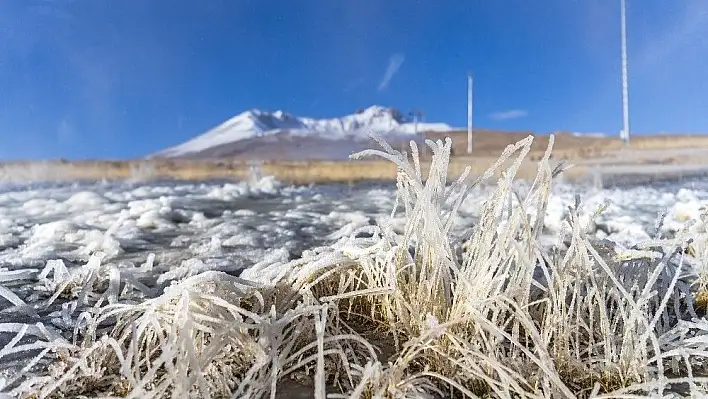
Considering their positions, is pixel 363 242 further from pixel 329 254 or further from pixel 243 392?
pixel 243 392

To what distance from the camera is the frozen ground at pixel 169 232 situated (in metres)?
0.96

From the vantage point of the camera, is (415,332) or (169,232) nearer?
(415,332)

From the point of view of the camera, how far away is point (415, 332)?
0.59 metres

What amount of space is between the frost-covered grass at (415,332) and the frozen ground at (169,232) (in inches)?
3.8

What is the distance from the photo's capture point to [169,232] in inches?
Result: 68.8

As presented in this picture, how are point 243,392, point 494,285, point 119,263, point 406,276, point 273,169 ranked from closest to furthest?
point 243,392
point 494,285
point 406,276
point 119,263
point 273,169

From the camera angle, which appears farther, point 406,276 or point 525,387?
point 406,276

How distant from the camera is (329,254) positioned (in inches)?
27.8

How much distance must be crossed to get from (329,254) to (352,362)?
0.59ft

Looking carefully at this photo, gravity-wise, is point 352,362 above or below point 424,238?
below

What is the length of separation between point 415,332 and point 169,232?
1.35 meters

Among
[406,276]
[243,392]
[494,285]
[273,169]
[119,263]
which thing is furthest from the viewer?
[273,169]

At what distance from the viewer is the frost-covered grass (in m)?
0.47

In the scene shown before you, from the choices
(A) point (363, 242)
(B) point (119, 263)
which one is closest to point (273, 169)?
(B) point (119, 263)
